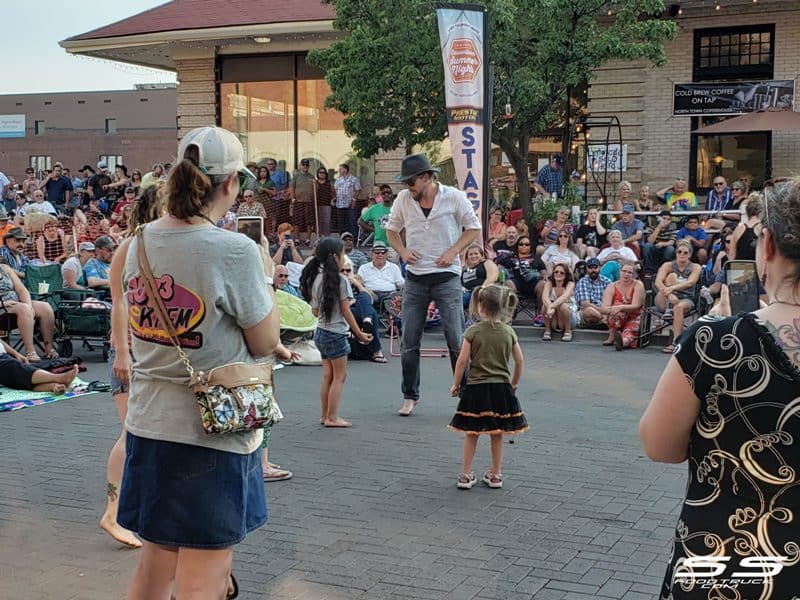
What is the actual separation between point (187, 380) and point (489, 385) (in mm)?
3610

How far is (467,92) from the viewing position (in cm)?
1455

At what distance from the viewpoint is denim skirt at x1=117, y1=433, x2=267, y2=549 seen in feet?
10.3

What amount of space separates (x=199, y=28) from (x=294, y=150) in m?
3.81

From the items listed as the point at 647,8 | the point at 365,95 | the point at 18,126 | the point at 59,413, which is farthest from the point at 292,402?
the point at 18,126

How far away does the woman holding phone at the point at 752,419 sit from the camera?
221 centimetres

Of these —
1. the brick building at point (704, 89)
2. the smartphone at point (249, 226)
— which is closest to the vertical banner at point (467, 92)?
the brick building at point (704, 89)

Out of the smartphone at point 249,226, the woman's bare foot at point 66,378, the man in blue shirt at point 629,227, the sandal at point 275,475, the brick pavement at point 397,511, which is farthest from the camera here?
the man in blue shirt at point 629,227

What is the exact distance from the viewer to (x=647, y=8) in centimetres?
1875

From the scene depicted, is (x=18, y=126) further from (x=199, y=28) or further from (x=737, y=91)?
(x=737, y=91)

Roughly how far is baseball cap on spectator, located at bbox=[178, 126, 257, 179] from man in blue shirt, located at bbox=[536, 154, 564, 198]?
17537 millimetres

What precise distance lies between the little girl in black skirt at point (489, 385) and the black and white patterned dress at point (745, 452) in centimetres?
418

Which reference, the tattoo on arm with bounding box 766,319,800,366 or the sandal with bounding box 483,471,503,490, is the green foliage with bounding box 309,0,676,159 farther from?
A: the tattoo on arm with bounding box 766,319,800,366

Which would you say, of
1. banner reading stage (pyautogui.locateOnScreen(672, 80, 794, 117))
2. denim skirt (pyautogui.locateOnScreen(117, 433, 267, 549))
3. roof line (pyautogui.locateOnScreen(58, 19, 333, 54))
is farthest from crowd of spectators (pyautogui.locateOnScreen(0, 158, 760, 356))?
denim skirt (pyautogui.locateOnScreen(117, 433, 267, 549))

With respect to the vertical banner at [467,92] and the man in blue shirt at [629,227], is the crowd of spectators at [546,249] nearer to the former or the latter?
the man in blue shirt at [629,227]
